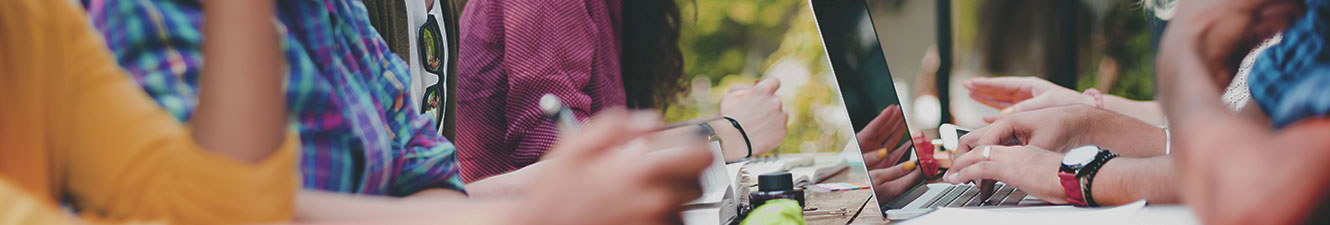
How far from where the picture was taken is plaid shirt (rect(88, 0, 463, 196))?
1.79ft

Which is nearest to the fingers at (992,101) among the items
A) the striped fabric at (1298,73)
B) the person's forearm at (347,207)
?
the striped fabric at (1298,73)

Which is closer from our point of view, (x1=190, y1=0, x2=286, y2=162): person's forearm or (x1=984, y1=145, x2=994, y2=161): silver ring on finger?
(x1=190, y1=0, x2=286, y2=162): person's forearm

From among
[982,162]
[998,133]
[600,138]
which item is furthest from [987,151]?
[600,138]

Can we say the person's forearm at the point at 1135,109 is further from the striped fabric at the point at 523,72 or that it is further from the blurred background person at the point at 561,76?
the striped fabric at the point at 523,72

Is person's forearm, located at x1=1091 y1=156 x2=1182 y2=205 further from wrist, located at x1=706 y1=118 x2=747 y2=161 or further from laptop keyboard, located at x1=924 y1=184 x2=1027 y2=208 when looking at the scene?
wrist, located at x1=706 y1=118 x2=747 y2=161

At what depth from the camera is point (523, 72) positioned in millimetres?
1951

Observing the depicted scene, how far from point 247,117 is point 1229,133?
669 mm

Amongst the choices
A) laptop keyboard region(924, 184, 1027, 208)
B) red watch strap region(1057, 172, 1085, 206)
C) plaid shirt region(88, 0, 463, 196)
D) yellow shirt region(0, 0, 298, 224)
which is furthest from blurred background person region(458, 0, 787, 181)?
yellow shirt region(0, 0, 298, 224)

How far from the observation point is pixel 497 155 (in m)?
2.12

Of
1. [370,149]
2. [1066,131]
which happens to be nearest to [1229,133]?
[370,149]

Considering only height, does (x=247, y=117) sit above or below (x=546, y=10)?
above

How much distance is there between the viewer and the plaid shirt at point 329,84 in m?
0.55

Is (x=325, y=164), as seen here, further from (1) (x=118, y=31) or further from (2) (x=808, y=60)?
(2) (x=808, y=60)

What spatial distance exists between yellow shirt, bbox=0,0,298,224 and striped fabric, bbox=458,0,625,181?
141 centimetres
